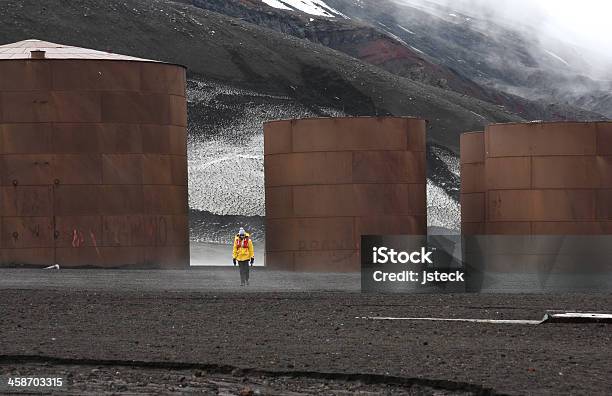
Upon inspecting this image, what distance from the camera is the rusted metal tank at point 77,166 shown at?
141 feet

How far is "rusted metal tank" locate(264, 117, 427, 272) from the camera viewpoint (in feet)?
143

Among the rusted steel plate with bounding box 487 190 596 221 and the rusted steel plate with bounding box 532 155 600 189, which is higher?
the rusted steel plate with bounding box 532 155 600 189

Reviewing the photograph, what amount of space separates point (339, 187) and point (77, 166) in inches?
325

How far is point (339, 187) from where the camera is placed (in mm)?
43469

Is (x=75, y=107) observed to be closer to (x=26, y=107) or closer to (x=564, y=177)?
(x=26, y=107)

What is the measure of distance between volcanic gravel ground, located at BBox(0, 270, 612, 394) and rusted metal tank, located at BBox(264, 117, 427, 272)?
15.4 metres

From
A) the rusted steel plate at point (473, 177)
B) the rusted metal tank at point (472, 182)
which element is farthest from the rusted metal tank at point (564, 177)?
the rusted steel plate at point (473, 177)

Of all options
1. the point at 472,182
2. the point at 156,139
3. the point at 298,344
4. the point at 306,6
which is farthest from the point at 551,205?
the point at 306,6

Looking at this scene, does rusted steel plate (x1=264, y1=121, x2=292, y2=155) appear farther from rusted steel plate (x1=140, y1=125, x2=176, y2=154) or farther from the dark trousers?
the dark trousers

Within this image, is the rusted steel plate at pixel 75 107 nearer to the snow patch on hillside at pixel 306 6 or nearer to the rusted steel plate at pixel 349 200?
the rusted steel plate at pixel 349 200

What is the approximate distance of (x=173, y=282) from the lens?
115 feet

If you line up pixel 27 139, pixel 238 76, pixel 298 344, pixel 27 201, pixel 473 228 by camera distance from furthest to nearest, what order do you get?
1. pixel 238 76
2. pixel 473 228
3. pixel 27 139
4. pixel 27 201
5. pixel 298 344

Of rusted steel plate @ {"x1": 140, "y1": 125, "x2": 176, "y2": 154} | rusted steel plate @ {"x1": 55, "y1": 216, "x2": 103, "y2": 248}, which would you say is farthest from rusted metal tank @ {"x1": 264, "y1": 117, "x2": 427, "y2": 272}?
rusted steel plate @ {"x1": 55, "y1": 216, "x2": 103, "y2": 248}

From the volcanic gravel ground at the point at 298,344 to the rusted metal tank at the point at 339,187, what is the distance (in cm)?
1536
